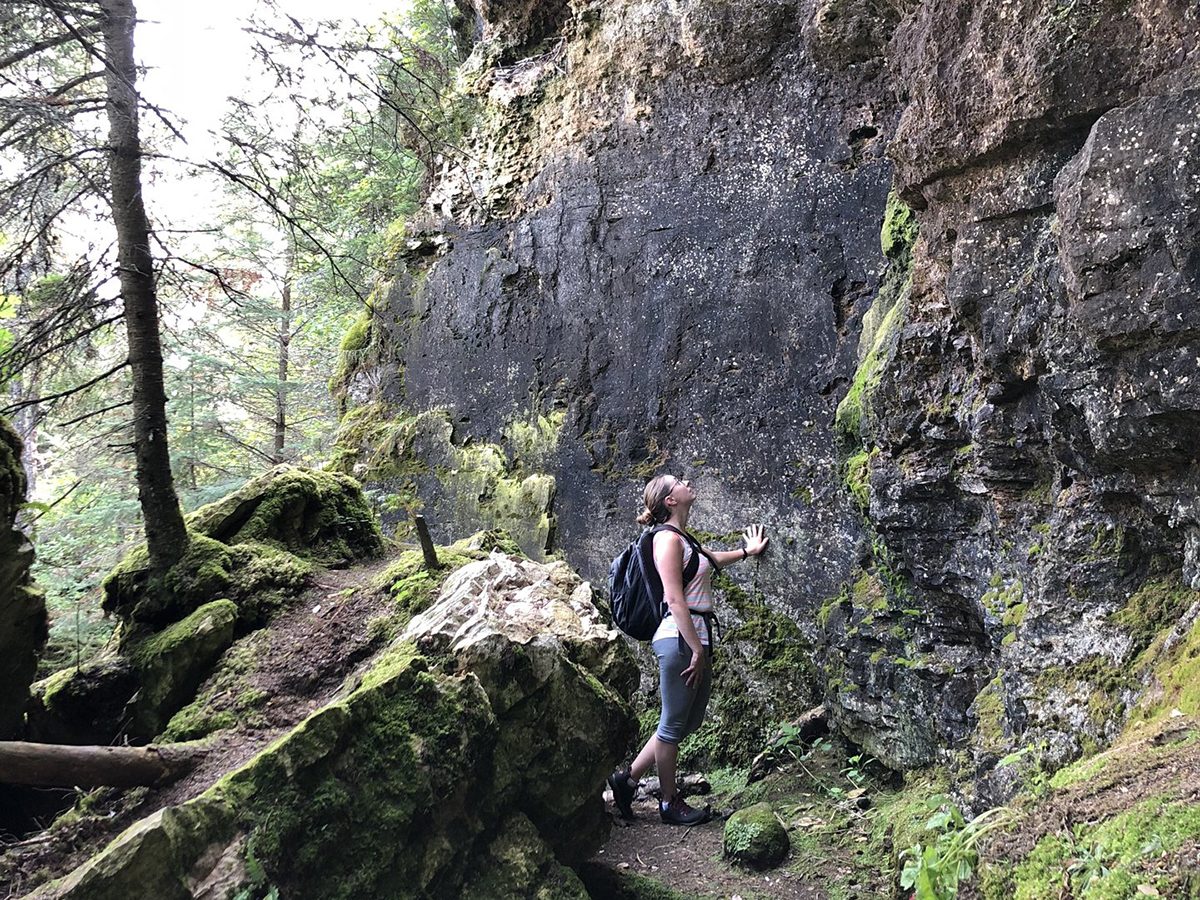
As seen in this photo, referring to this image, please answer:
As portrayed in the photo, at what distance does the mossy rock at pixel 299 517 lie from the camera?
570 centimetres


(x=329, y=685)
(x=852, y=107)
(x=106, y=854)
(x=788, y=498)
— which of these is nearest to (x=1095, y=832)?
(x=106, y=854)

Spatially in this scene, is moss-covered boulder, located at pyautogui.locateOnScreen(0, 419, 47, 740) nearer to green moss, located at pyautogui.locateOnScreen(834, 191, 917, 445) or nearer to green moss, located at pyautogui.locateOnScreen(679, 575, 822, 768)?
green moss, located at pyautogui.locateOnScreen(679, 575, 822, 768)

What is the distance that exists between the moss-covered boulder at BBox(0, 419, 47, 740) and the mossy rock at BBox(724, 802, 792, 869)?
13.1 feet

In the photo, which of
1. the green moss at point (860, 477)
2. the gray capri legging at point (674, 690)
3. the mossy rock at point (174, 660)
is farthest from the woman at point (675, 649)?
the mossy rock at point (174, 660)

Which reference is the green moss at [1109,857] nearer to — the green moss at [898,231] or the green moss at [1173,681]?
the green moss at [1173,681]

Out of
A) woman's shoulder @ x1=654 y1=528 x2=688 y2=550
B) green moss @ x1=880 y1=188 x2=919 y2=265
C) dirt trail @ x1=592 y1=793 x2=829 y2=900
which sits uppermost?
green moss @ x1=880 y1=188 x2=919 y2=265

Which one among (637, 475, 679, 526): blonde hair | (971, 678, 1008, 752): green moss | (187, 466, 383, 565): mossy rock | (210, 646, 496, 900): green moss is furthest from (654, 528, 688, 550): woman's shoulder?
(187, 466, 383, 565): mossy rock

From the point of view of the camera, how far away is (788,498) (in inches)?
271

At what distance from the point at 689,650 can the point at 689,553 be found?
0.63 metres

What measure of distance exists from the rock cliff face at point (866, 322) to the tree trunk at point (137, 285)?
413 centimetres

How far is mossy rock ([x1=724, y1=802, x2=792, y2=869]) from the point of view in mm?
4641

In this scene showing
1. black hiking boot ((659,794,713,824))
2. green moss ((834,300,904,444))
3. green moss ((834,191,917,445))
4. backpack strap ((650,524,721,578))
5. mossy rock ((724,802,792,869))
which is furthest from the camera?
green moss ((834,191,917,445))

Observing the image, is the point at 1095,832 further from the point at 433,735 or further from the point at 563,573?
the point at 563,573

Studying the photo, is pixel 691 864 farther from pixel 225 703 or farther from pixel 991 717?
pixel 225 703
